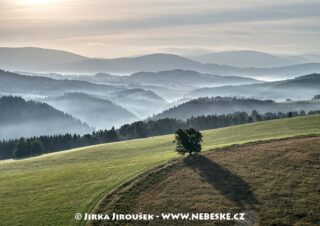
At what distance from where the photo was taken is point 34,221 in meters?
58.8

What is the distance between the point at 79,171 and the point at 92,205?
2572 centimetres

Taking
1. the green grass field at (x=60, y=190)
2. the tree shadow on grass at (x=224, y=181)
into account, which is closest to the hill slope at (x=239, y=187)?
the tree shadow on grass at (x=224, y=181)

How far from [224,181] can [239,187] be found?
3.31m

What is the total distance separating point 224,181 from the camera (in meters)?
62.6

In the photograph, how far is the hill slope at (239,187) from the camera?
52778 millimetres

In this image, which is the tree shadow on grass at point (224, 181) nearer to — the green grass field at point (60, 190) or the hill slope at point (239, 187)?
the hill slope at point (239, 187)

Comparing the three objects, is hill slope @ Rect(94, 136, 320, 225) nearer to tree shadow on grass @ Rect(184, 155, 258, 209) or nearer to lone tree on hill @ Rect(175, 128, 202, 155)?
tree shadow on grass @ Rect(184, 155, 258, 209)

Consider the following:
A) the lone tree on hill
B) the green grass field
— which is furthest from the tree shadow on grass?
the green grass field

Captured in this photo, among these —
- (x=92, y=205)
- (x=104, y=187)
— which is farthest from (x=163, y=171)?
(x=92, y=205)

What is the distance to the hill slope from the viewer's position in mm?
52778

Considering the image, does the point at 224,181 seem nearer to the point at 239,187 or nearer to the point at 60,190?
the point at 239,187

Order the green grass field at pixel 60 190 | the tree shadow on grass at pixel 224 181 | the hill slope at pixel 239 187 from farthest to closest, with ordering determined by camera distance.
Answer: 1. the green grass field at pixel 60 190
2. the tree shadow on grass at pixel 224 181
3. the hill slope at pixel 239 187

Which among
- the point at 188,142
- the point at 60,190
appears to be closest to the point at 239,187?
the point at 188,142

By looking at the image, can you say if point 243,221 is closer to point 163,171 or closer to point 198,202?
point 198,202
